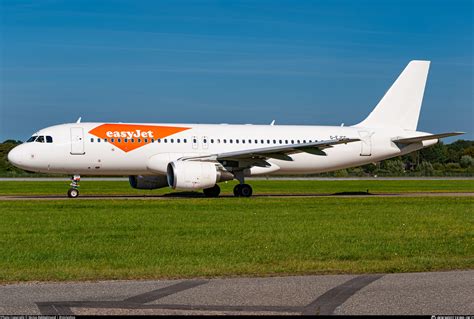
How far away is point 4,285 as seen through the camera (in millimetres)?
10914

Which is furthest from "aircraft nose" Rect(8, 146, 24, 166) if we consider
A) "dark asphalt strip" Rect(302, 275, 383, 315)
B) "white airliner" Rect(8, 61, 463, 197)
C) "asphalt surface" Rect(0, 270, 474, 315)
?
"dark asphalt strip" Rect(302, 275, 383, 315)

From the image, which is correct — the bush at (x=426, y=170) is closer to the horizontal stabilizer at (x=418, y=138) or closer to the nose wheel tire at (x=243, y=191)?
the horizontal stabilizer at (x=418, y=138)

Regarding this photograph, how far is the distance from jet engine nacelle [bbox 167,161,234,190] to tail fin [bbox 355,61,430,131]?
11.5m

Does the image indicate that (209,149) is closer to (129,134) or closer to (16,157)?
(129,134)

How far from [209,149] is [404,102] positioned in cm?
1182

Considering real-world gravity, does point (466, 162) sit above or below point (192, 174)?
above

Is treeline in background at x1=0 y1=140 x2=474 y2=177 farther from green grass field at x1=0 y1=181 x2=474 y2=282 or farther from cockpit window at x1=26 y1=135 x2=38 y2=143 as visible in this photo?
green grass field at x1=0 y1=181 x2=474 y2=282

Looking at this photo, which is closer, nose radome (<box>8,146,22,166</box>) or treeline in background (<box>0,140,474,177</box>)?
nose radome (<box>8,146,22,166</box>)

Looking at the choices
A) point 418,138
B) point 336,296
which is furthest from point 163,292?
point 418,138

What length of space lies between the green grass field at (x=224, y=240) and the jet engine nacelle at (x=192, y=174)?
16.4ft

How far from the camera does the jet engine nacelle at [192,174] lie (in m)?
32.9

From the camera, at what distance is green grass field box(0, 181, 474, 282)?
12.7 metres

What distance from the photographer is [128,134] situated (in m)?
35.2

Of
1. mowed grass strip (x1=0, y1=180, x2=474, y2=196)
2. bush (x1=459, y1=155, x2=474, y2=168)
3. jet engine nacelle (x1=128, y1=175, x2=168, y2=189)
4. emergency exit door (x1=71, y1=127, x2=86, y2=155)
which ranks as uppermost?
emergency exit door (x1=71, y1=127, x2=86, y2=155)
